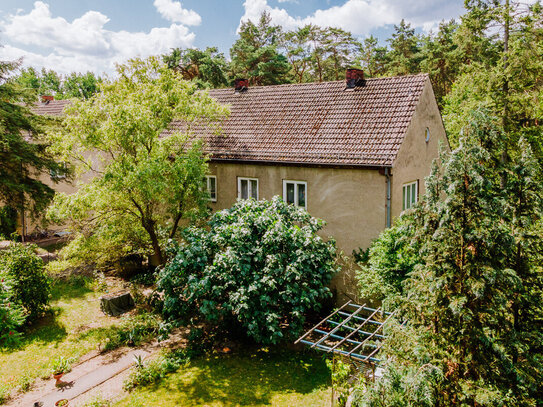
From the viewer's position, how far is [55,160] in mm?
20750

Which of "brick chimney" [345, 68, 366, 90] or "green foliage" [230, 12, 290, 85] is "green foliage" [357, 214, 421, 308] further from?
"green foliage" [230, 12, 290, 85]

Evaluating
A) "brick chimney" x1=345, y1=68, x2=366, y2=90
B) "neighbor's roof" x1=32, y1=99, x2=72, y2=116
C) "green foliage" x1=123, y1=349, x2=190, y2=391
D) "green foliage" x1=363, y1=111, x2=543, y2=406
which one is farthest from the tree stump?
"neighbor's roof" x1=32, y1=99, x2=72, y2=116

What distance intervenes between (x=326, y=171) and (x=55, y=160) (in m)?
14.7

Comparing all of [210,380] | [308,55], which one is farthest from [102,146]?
[308,55]

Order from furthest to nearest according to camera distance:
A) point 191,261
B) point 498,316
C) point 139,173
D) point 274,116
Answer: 1. point 274,116
2. point 139,173
3. point 191,261
4. point 498,316

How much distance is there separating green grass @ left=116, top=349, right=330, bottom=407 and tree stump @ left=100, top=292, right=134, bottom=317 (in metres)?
A: 5.11

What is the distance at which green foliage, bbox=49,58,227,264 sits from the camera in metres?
13.9

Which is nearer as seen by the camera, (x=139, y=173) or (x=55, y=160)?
(x=139, y=173)

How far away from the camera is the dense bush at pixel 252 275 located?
11391 mm

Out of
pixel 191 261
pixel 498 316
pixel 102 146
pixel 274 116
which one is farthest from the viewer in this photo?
pixel 274 116

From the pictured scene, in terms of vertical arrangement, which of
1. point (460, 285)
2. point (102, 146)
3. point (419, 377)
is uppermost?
point (102, 146)

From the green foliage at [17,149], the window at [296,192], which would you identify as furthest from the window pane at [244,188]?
the green foliage at [17,149]

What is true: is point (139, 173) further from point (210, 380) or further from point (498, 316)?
point (498, 316)

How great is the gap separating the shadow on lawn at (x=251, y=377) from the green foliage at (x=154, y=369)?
1.14 feet
